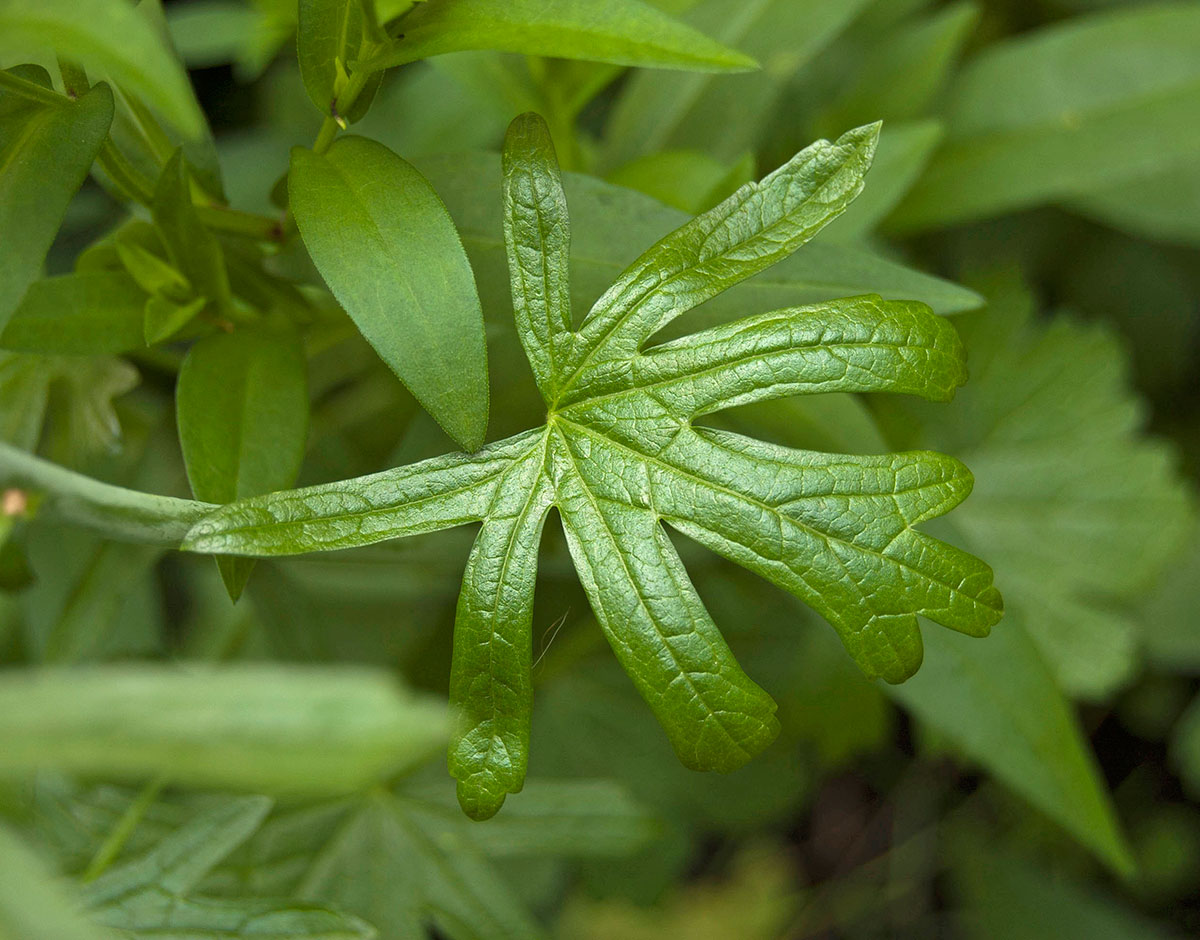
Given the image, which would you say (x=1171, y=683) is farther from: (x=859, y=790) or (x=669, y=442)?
(x=669, y=442)

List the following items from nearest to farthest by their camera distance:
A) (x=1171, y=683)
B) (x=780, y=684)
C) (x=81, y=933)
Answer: (x=81, y=933), (x=780, y=684), (x=1171, y=683)

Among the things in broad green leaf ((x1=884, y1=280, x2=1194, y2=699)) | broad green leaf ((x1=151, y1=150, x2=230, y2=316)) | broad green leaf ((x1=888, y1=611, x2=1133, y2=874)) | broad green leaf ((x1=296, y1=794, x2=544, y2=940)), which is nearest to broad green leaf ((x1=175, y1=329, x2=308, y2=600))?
broad green leaf ((x1=151, y1=150, x2=230, y2=316))

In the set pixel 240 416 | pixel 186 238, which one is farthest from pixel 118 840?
pixel 186 238

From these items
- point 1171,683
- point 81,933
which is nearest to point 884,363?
point 81,933

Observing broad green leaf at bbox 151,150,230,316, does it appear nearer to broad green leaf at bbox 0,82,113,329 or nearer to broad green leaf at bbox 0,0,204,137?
broad green leaf at bbox 0,82,113,329

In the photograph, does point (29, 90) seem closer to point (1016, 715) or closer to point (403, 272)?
point (403, 272)
